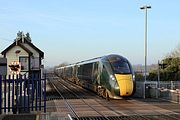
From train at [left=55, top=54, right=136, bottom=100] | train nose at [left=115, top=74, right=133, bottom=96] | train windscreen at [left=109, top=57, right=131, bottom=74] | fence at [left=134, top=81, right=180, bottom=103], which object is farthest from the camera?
fence at [left=134, top=81, right=180, bottom=103]

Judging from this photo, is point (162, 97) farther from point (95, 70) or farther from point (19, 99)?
point (19, 99)

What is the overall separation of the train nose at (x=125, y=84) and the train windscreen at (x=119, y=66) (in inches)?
18.3

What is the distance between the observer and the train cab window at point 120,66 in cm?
2869

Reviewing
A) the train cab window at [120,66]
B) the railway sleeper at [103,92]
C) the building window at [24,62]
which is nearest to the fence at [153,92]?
the railway sleeper at [103,92]

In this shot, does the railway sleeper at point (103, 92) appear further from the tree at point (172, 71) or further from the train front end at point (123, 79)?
the tree at point (172, 71)

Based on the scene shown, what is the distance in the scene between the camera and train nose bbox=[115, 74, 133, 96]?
1099 inches

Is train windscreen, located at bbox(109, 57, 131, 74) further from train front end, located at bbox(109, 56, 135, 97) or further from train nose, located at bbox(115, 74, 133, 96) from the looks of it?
train nose, located at bbox(115, 74, 133, 96)

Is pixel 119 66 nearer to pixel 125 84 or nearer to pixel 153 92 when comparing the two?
pixel 125 84

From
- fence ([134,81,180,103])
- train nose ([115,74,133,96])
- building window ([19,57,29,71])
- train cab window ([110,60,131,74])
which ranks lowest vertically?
fence ([134,81,180,103])

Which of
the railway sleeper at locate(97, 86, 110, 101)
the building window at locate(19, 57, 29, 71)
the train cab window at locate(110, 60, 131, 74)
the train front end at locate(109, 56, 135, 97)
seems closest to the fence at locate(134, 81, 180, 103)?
the train front end at locate(109, 56, 135, 97)

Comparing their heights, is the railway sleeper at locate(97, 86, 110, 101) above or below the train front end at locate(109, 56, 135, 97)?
below

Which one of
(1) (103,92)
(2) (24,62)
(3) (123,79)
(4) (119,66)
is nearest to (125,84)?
(3) (123,79)

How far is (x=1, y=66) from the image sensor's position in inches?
1620

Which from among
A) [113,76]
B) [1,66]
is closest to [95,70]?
[113,76]
